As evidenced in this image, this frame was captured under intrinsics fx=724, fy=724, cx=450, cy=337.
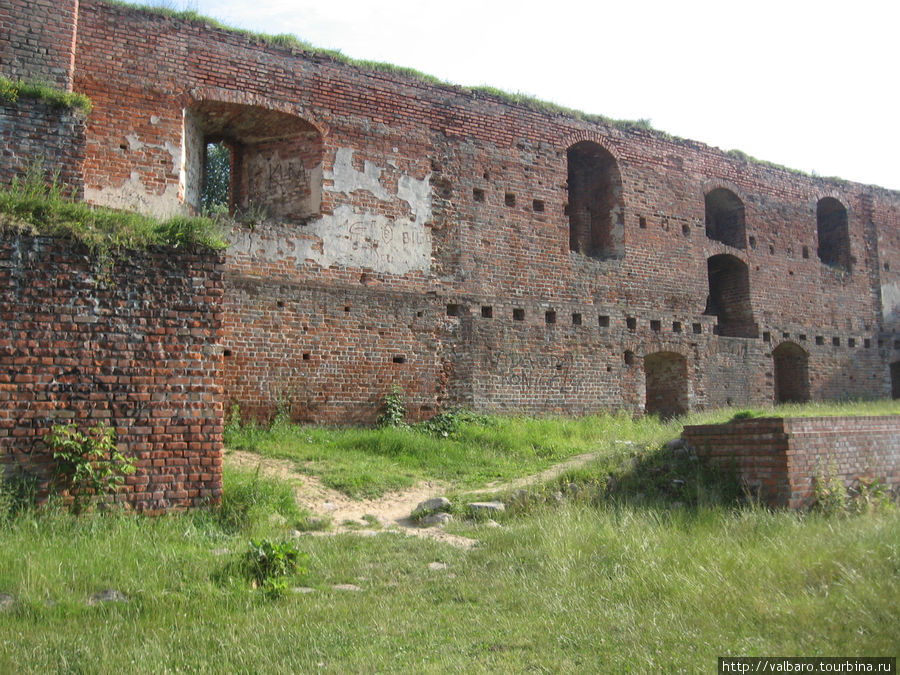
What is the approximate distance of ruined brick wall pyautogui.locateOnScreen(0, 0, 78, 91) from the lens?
9.58m

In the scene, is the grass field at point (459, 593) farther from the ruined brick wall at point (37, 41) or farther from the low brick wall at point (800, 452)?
the ruined brick wall at point (37, 41)

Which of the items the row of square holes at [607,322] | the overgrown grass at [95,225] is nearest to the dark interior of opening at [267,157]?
the row of square holes at [607,322]

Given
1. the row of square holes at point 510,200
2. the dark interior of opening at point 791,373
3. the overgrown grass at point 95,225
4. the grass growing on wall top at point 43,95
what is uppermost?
the grass growing on wall top at point 43,95

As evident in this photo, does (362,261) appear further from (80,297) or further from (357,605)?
(357,605)

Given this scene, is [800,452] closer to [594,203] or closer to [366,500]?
[366,500]

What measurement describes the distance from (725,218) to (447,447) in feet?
32.5

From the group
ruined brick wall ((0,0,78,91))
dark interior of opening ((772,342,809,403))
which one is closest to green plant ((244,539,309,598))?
ruined brick wall ((0,0,78,91))

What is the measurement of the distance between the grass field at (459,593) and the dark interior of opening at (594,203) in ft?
27.2

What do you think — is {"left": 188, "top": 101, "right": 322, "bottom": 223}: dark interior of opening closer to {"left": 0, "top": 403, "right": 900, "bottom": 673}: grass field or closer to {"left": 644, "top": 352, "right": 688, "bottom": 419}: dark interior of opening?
{"left": 0, "top": 403, "right": 900, "bottom": 673}: grass field

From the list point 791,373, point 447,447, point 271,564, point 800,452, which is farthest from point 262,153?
point 791,373

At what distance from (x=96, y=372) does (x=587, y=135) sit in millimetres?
10918

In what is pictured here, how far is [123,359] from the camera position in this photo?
5922mm

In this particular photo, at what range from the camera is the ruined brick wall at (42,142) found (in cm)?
886

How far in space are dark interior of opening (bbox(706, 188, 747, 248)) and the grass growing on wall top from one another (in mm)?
12726
